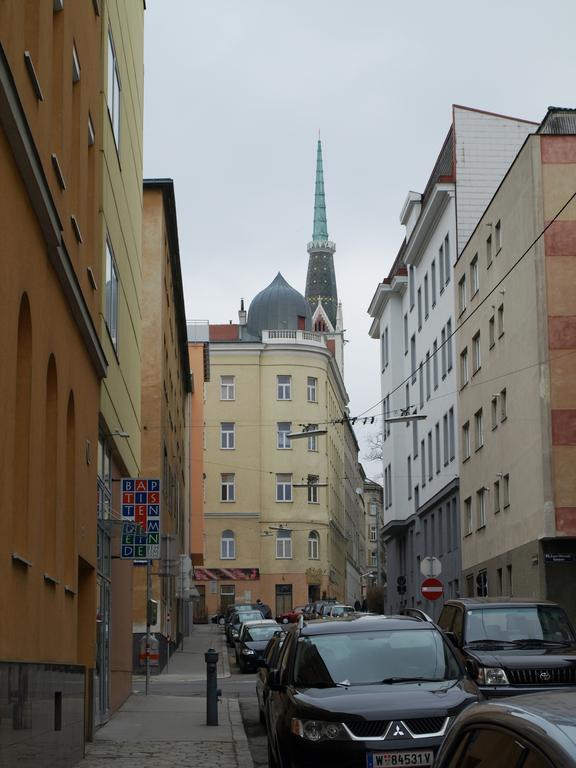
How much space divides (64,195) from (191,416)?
5687cm

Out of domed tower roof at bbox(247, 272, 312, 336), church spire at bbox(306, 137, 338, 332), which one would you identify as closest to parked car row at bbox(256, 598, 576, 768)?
domed tower roof at bbox(247, 272, 312, 336)

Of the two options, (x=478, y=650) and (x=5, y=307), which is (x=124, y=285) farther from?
(x=5, y=307)

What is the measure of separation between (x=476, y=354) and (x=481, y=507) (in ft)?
17.8

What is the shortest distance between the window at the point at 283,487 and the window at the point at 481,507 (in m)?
45.9

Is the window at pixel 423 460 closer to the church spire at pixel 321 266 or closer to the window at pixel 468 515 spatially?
the window at pixel 468 515

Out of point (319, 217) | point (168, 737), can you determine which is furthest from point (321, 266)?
point (168, 737)

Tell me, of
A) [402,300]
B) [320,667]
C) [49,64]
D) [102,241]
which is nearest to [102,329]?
[102,241]

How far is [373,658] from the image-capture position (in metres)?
11.5

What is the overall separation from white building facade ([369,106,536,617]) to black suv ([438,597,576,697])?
24782 millimetres

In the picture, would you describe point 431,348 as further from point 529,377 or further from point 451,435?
point 529,377

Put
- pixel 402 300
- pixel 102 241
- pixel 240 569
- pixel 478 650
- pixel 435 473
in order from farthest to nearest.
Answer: pixel 240 569, pixel 402 300, pixel 435 473, pixel 102 241, pixel 478 650

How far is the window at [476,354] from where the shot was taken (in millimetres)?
46900

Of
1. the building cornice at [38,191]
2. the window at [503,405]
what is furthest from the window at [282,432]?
the building cornice at [38,191]

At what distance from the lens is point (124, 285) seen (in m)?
23.0
